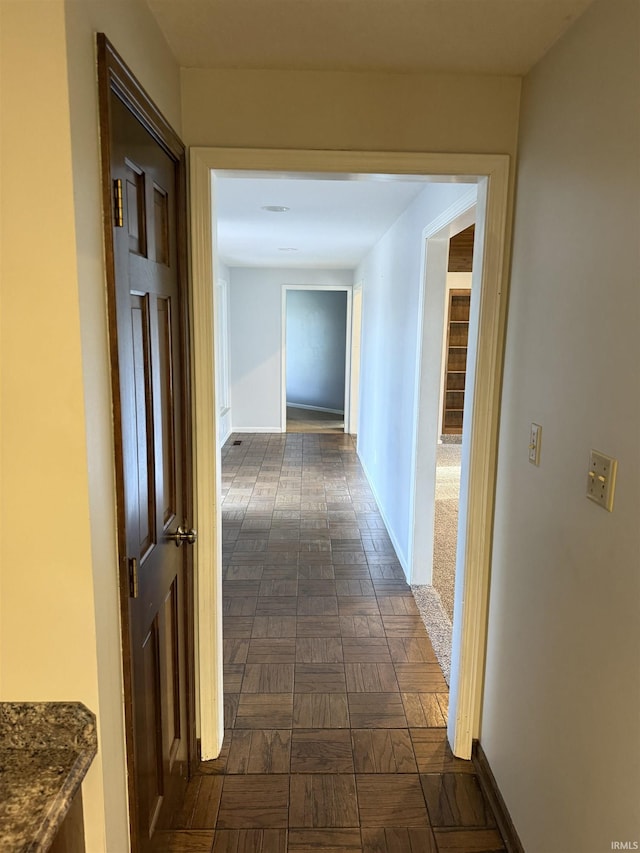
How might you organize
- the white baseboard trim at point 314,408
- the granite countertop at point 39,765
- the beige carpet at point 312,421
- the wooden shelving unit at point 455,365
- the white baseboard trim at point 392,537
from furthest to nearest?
the white baseboard trim at point 314,408
the beige carpet at point 312,421
the wooden shelving unit at point 455,365
the white baseboard trim at point 392,537
the granite countertop at point 39,765

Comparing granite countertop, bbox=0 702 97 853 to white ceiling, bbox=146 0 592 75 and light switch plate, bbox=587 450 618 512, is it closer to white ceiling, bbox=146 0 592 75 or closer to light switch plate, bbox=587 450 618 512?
light switch plate, bbox=587 450 618 512

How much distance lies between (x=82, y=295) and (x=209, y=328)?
815 millimetres

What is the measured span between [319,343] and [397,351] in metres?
6.36

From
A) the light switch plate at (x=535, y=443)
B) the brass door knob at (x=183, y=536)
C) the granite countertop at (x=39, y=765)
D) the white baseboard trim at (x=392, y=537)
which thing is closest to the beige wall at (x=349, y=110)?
the light switch plate at (x=535, y=443)

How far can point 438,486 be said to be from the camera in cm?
566

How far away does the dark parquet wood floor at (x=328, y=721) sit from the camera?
1716 millimetres

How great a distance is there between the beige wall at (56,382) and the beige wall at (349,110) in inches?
21.5

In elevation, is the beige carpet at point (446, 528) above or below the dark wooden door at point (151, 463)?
below

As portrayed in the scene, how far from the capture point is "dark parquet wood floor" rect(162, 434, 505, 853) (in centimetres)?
172

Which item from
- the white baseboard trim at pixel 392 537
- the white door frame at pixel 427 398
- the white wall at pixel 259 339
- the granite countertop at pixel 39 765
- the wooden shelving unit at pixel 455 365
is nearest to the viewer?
the granite countertop at pixel 39 765

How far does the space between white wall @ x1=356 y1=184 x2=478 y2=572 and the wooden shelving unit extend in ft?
7.16

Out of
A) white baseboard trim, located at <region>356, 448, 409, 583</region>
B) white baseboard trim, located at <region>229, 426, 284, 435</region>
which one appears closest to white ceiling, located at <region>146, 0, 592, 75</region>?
white baseboard trim, located at <region>356, 448, 409, 583</region>

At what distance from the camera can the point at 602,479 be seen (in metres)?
1.18

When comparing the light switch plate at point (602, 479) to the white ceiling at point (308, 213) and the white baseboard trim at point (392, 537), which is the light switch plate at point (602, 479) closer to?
the white ceiling at point (308, 213)
